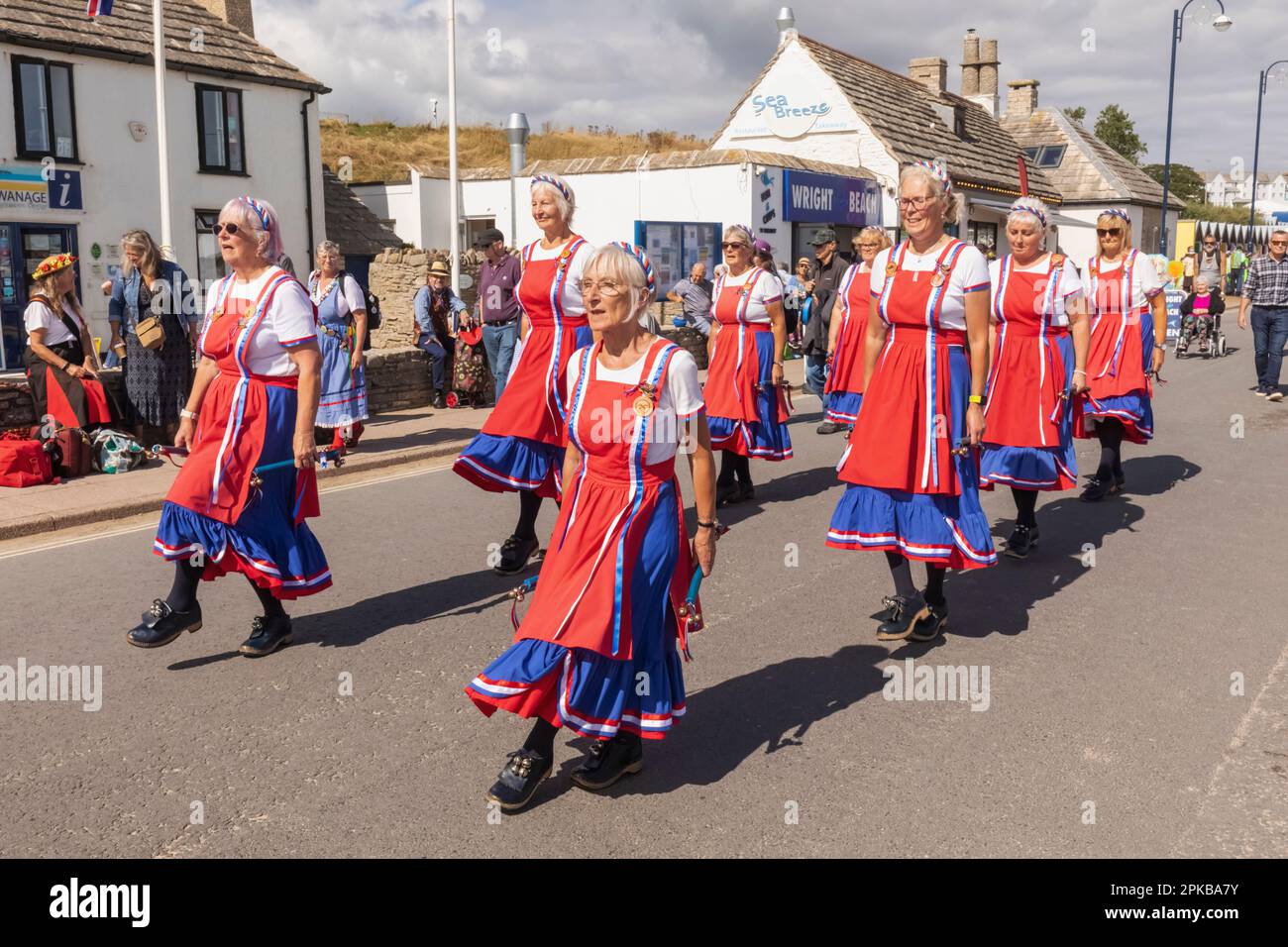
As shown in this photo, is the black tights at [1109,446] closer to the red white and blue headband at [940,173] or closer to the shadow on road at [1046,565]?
the shadow on road at [1046,565]

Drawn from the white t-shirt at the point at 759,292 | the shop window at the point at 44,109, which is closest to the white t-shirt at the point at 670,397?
the white t-shirt at the point at 759,292

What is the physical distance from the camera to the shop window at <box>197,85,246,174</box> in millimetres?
24250

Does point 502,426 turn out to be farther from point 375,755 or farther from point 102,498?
point 102,498

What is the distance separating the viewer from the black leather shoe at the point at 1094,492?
9.07m

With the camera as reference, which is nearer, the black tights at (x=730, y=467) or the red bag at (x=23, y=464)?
the black tights at (x=730, y=467)

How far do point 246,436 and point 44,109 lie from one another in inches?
Answer: 768

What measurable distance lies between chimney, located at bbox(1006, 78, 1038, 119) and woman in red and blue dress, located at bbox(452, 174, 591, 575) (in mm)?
44906

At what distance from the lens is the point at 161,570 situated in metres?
6.87

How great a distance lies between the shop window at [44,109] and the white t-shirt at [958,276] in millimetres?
20282

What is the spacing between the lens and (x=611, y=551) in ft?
12.4

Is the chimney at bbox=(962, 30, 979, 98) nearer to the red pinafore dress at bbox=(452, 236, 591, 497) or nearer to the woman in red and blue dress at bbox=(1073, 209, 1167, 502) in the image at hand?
the woman in red and blue dress at bbox=(1073, 209, 1167, 502)

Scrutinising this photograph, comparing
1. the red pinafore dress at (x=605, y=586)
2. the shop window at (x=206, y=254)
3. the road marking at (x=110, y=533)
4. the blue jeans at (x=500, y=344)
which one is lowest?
the road marking at (x=110, y=533)

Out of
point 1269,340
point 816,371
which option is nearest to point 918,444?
point 816,371
